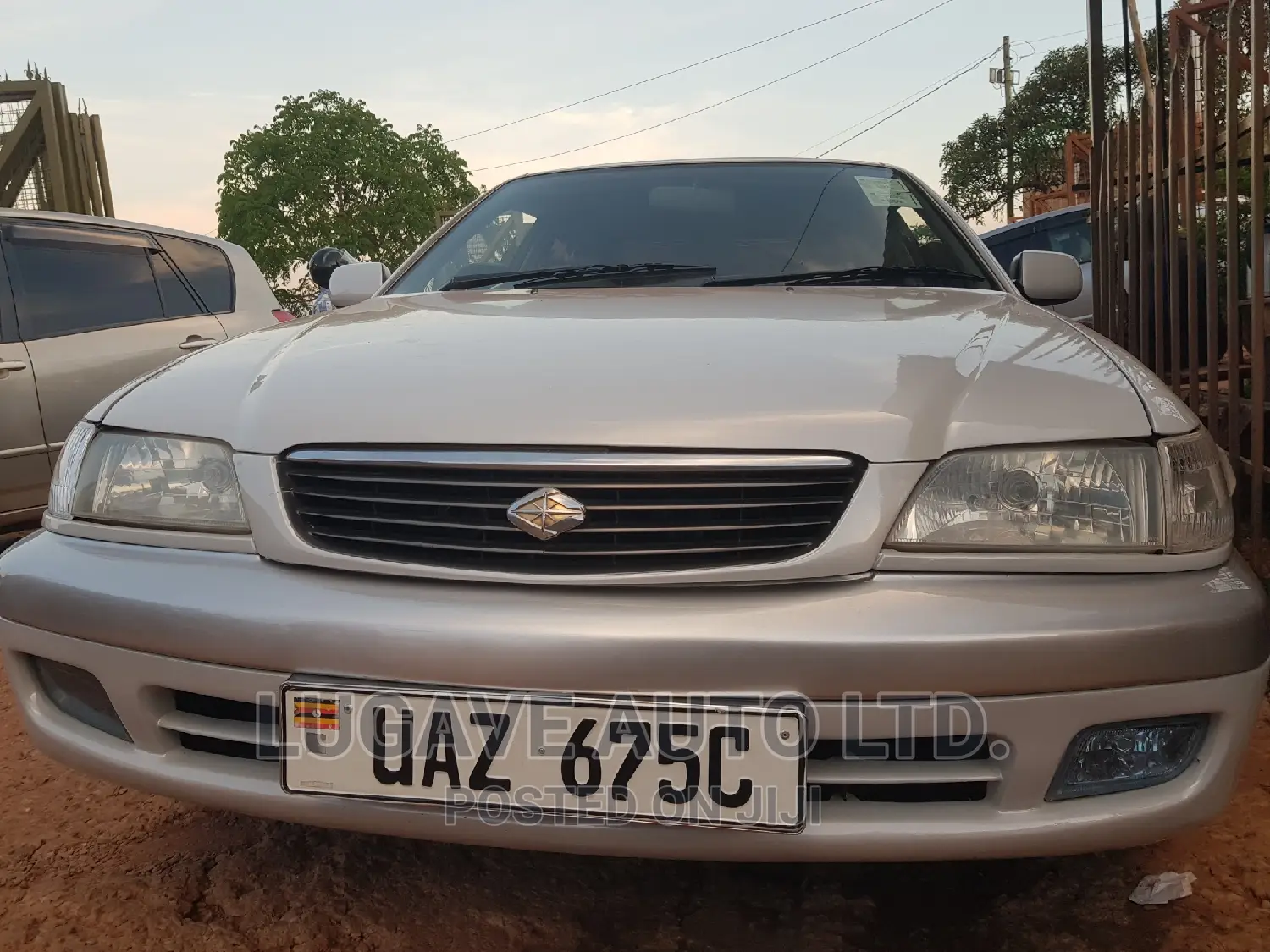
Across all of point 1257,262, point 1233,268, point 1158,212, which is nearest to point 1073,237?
point 1158,212

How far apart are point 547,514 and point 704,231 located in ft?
4.31

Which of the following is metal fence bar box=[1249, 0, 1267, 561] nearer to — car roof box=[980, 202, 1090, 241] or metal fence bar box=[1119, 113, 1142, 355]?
metal fence bar box=[1119, 113, 1142, 355]

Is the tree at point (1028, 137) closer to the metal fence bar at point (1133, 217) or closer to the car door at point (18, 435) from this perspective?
the metal fence bar at point (1133, 217)

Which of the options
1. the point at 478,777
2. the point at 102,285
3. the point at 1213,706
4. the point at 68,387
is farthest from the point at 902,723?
the point at 102,285

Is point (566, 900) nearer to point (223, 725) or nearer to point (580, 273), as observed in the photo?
point (223, 725)

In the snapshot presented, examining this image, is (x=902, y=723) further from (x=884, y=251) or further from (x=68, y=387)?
(x=68, y=387)

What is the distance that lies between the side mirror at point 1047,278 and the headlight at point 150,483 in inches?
70.7

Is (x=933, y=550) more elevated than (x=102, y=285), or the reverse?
(x=102, y=285)

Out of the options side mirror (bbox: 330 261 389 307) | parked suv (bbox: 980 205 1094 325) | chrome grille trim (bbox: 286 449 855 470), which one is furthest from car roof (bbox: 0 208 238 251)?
parked suv (bbox: 980 205 1094 325)

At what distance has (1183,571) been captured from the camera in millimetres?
1399

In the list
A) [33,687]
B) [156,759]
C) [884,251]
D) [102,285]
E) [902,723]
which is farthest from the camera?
[102,285]

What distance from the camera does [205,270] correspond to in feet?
16.5

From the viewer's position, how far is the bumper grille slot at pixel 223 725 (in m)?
1.46

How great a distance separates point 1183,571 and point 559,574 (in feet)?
2.72
